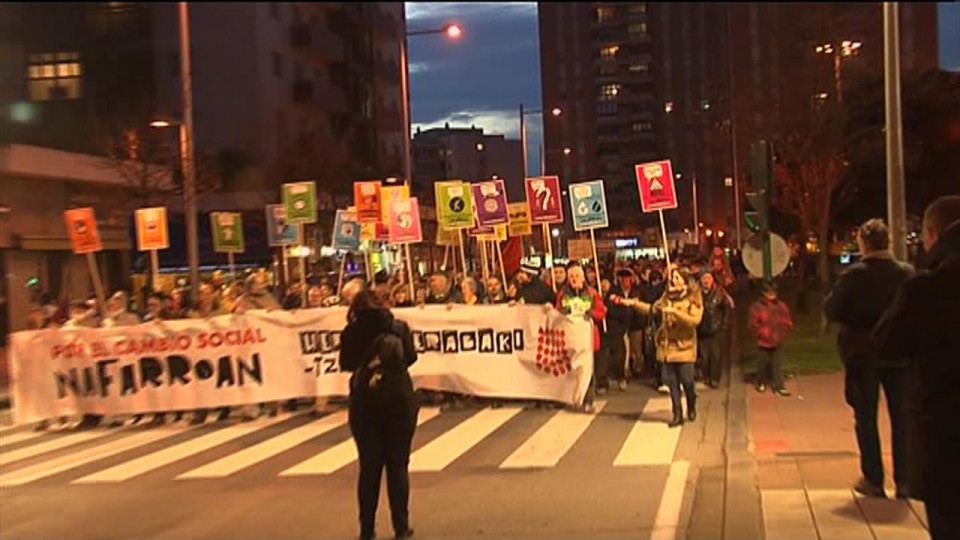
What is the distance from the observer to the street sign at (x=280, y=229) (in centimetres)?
2334

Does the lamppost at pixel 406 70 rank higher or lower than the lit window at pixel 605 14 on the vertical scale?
lower

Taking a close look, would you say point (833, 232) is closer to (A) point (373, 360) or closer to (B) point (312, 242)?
(B) point (312, 242)

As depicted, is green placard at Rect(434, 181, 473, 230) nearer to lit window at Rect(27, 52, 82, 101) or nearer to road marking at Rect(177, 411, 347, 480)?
road marking at Rect(177, 411, 347, 480)

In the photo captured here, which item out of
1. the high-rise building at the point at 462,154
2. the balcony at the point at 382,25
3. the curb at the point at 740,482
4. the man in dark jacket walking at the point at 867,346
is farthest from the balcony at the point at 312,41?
the man in dark jacket walking at the point at 867,346

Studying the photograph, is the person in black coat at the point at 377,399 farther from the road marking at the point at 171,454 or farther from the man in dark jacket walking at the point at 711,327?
the man in dark jacket walking at the point at 711,327

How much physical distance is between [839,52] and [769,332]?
18601 mm

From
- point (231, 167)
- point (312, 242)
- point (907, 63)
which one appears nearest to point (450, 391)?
point (907, 63)

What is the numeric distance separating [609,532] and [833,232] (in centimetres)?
4013

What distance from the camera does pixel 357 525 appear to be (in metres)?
8.00

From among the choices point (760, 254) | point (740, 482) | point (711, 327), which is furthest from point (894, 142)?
point (740, 482)

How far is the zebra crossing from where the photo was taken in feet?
34.8

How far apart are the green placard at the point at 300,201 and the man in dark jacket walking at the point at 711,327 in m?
8.07

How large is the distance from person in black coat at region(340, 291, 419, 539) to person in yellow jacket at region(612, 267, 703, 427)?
5220mm

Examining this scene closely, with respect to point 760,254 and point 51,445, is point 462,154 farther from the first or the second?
point 760,254
